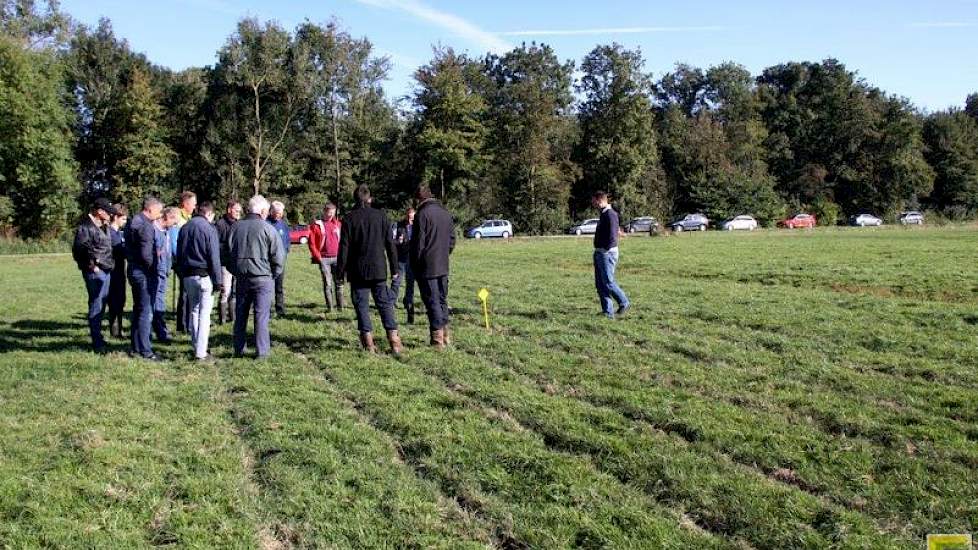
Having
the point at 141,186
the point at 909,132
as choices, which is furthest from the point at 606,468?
the point at 909,132

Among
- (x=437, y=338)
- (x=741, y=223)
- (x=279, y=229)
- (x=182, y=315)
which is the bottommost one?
(x=437, y=338)

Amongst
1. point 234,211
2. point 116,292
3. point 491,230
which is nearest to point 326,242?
point 234,211

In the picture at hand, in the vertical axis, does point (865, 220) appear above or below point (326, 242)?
above

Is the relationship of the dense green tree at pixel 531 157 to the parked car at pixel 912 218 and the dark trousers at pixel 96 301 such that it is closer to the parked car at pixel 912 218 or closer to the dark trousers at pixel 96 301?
the parked car at pixel 912 218

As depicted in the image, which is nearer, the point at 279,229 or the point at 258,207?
the point at 258,207

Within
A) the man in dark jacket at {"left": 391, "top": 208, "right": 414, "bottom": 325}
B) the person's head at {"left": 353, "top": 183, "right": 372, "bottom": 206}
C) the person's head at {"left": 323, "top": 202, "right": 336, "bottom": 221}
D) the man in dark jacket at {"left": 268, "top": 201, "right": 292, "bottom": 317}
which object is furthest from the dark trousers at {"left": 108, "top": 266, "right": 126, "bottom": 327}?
the person's head at {"left": 353, "top": 183, "right": 372, "bottom": 206}

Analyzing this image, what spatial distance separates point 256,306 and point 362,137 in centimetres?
4597

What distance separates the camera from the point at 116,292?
33.6ft

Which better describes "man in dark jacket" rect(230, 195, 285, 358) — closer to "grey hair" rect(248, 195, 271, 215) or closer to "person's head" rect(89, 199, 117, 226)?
"grey hair" rect(248, 195, 271, 215)

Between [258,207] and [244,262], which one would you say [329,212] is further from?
[244,262]

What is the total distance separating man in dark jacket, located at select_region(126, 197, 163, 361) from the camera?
8742 millimetres

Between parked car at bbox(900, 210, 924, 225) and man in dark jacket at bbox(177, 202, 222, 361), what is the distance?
6593 centimetres

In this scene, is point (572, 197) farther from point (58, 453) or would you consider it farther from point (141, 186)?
point (58, 453)

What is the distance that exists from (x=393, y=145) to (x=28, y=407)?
158 ft
